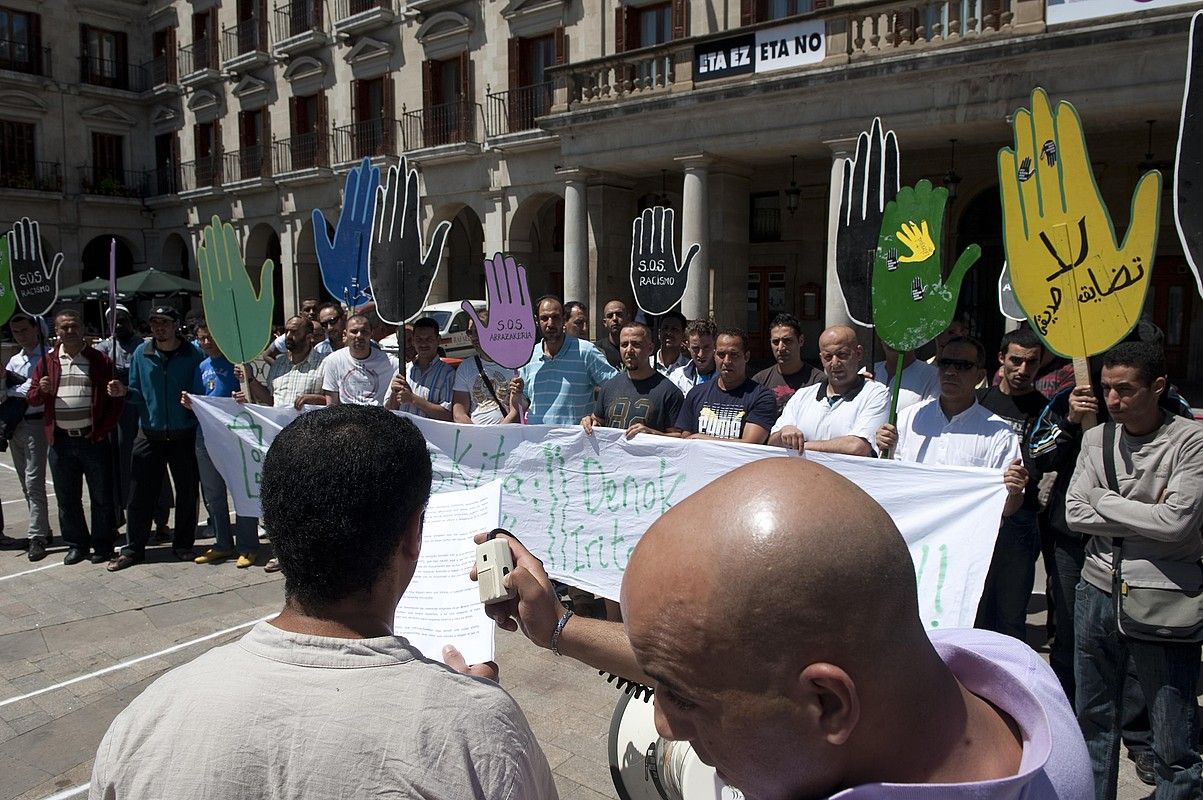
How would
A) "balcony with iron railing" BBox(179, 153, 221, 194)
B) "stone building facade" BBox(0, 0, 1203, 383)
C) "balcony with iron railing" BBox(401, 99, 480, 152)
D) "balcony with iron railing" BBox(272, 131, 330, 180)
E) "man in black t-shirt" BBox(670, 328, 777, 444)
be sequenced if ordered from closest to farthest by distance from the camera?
"man in black t-shirt" BBox(670, 328, 777, 444) < "stone building facade" BBox(0, 0, 1203, 383) < "balcony with iron railing" BBox(401, 99, 480, 152) < "balcony with iron railing" BBox(272, 131, 330, 180) < "balcony with iron railing" BBox(179, 153, 221, 194)

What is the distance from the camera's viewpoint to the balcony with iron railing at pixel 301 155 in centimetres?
2473

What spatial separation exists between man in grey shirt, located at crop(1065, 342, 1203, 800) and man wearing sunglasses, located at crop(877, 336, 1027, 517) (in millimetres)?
559

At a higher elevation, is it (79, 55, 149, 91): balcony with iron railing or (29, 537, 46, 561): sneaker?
(79, 55, 149, 91): balcony with iron railing

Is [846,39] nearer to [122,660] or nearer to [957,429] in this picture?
[957,429]

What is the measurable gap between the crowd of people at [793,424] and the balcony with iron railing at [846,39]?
7727mm

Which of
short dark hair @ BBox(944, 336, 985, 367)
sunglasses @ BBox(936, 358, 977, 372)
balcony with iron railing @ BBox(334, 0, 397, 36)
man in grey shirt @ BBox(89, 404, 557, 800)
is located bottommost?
man in grey shirt @ BBox(89, 404, 557, 800)

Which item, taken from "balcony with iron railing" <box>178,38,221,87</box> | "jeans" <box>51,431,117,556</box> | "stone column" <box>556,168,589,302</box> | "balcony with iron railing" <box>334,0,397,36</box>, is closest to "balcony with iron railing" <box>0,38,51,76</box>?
"balcony with iron railing" <box>178,38,221,87</box>

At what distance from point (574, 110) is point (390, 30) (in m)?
9.14

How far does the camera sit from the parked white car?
1677 cm

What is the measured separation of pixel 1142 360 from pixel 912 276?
1.46m

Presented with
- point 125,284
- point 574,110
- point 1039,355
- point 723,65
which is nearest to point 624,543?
point 1039,355

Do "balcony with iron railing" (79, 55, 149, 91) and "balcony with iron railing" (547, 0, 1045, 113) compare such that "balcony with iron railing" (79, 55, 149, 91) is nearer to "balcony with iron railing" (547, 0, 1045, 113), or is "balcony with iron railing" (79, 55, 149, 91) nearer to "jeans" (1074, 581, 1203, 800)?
"balcony with iron railing" (547, 0, 1045, 113)

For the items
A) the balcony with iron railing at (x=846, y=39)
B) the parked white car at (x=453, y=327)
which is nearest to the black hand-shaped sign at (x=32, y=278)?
the parked white car at (x=453, y=327)

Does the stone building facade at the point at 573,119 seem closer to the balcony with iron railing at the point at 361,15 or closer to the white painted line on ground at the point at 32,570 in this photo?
the balcony with iron railing at the point at 361,15
